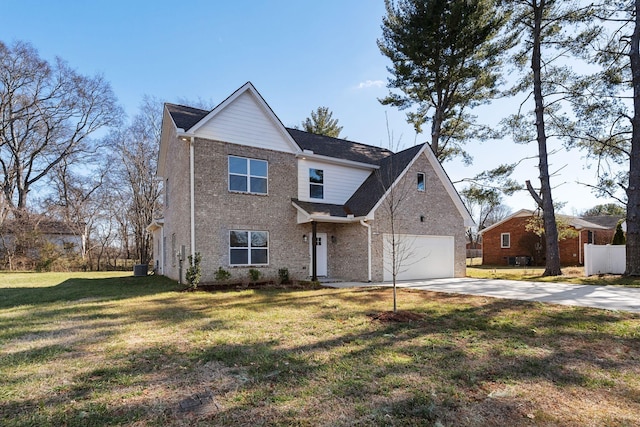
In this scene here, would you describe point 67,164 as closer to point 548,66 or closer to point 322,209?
point 322,209

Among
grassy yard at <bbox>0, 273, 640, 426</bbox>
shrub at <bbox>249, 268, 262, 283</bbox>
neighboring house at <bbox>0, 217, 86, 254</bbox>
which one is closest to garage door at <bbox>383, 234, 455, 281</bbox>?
shrub at <bbox>249, 268, 262, 283</bbox>

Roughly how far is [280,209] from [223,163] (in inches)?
115

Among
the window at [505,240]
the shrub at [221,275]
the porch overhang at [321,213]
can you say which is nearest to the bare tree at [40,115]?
the shrub at [221,275]

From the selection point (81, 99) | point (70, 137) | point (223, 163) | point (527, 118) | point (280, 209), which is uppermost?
point (81, 99)

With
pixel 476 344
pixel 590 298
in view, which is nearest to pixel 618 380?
pixel 476 344

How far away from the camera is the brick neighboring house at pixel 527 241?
1021 inches

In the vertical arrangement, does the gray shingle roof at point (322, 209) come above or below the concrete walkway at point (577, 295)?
above

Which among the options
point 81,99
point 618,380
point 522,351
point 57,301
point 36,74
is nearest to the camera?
point 618,380

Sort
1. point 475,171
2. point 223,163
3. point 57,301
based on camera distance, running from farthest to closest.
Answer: point 475,171 → point 223,163 → point 57,301

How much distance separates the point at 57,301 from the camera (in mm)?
9109

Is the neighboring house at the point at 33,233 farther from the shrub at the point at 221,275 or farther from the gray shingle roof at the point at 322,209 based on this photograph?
the gray shingle roof at the point at 322,209

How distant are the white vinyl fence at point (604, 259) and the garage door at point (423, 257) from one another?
23.4ft

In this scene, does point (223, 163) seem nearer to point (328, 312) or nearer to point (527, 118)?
point (328, 312)

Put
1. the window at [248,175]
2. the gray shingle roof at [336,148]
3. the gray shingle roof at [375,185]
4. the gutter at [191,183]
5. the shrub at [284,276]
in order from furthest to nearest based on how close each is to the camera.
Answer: the gray shingle roof at [336,148] → the gray shingle roof at [375,185] → the shrub at [284,276] → the window at [248,175] → the gutter at [191,183]
